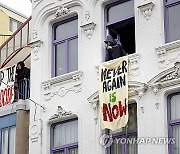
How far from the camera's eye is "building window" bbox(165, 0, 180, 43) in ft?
58.3

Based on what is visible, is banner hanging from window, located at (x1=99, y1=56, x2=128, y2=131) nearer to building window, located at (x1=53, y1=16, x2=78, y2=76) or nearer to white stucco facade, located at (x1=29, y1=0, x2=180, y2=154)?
white stucco facade, located at (x1=29, y1=0, x2=180, y2=154)

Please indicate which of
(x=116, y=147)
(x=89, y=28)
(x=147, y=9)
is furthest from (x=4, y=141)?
(x=147, y=9)

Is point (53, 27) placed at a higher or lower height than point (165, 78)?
higher

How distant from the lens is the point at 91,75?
19.1 meters

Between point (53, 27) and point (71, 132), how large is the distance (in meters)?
4.13

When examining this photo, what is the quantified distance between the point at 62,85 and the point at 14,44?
437 centimetres

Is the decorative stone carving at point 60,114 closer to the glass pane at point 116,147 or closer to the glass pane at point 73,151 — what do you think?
the glass pane at point 73,151

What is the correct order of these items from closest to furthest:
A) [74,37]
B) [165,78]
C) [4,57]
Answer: [165,78]
[74,37]
[4,57]

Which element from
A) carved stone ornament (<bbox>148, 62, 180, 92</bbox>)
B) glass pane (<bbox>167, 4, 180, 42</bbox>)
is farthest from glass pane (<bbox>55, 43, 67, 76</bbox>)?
glass pane (<bbox>167, 4, 180, 42</bbox>)

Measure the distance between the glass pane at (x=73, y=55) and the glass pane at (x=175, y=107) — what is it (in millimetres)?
4094

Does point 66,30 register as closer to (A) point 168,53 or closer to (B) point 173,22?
(B) point 173,22

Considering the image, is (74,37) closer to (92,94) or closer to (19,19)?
(92,94)

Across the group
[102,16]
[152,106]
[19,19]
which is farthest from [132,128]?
[19,19]

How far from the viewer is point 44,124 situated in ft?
65.2
